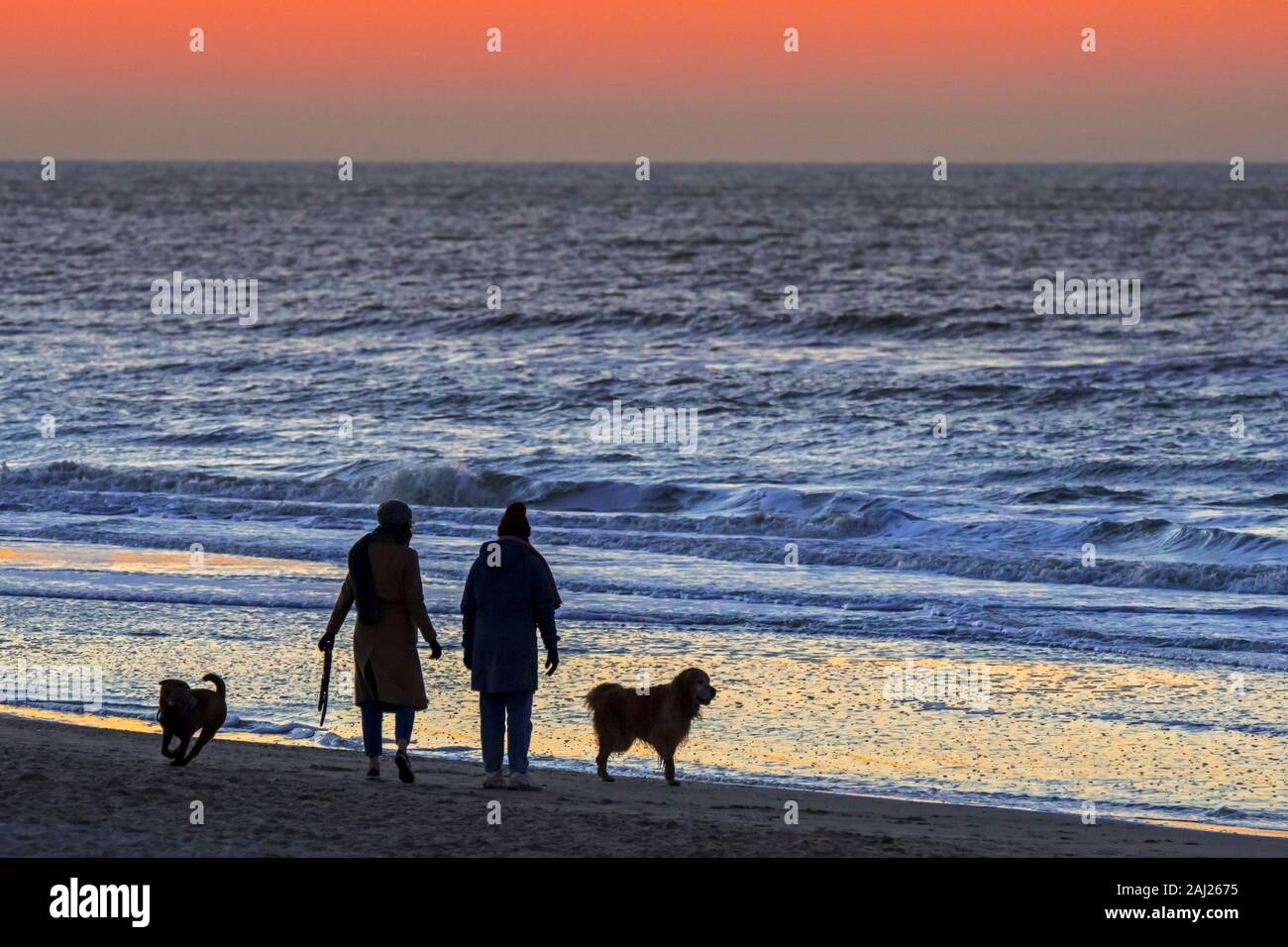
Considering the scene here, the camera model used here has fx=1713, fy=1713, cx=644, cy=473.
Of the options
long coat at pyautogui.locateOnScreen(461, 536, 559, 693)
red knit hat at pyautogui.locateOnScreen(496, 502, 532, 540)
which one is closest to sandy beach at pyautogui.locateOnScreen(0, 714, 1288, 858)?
long coat at pyautogui.locateOnScreen(461, 536, 559, 693)

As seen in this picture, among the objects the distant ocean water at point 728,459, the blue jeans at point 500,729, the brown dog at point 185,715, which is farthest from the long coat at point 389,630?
the distant ocean water at point 728,459

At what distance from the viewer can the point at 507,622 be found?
8312 millimetres

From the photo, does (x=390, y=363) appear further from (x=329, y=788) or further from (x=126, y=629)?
(x=329, y=788)

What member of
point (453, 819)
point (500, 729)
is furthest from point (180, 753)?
point (453, 819)

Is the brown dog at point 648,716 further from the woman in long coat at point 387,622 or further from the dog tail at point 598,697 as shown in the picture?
the woman in long coat at point 387,622

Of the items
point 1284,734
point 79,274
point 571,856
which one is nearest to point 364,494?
point 1284,734

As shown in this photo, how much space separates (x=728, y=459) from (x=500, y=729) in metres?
14.9

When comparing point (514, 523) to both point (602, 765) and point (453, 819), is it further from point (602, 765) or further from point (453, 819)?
point (453, 819)

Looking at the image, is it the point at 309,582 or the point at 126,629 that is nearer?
the point at 126,629

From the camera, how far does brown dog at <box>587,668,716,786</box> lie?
8711 millimetres

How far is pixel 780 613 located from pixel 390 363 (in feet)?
73.5

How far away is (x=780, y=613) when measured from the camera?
44.4ft
